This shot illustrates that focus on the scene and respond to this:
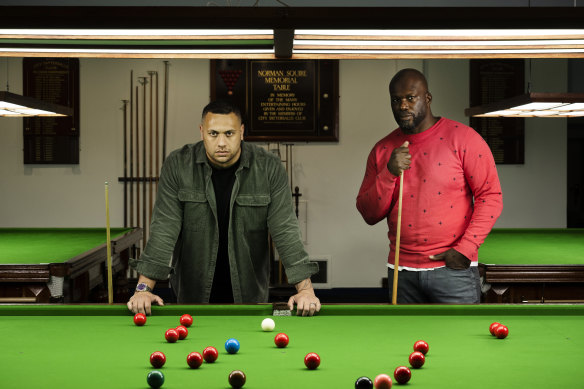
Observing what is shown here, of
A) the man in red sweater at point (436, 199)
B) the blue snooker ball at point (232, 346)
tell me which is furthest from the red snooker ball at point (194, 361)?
the man in red sweater at point (436, 199)

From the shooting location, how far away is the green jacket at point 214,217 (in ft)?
8.38

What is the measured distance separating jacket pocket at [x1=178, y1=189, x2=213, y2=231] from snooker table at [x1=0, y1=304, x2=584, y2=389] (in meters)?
0.60

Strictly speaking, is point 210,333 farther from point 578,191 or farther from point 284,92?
point 578,191

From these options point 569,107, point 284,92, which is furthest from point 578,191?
point 569,107

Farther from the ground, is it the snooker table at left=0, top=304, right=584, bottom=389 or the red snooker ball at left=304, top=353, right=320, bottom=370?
the red snooker ball at left=304, top=353, right=320, bottom=370

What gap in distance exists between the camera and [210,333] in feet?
5.85

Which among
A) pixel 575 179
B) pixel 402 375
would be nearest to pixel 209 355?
pixel 402 375

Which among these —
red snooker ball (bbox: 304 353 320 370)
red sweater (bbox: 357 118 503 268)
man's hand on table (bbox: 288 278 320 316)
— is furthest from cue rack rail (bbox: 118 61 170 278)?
red snooker ball (bbox: 304 353 320 370)

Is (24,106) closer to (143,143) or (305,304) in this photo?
(305,304)

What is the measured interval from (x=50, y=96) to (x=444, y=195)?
4.61 m

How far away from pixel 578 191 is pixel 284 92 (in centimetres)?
A: 644

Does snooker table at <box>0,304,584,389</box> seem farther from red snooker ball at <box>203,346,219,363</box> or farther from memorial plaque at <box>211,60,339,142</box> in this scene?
memorial plaque at <box>211,60,339,142</box>

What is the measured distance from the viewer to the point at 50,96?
5.94 metres

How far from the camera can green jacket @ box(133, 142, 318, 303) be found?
8.38 ft
